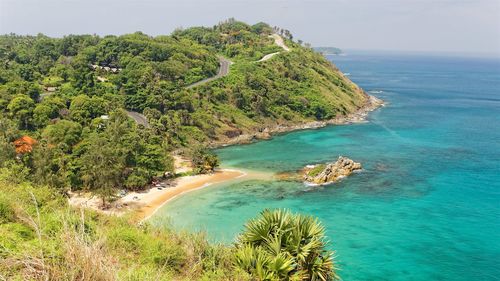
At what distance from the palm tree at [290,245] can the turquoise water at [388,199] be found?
14502mm

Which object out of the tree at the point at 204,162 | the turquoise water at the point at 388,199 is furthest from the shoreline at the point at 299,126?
the tree at the point at 204,162

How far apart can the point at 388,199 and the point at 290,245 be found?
40265 mm

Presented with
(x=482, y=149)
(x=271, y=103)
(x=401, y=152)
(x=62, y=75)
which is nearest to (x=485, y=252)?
(x=401, y=152)

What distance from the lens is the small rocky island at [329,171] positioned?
64812 millimetres

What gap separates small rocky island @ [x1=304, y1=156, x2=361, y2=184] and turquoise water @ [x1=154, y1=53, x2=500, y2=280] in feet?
5.72

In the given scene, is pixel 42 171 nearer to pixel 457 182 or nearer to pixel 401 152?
pixel 457 182

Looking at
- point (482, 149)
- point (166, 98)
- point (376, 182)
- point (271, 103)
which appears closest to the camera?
point (376, 182)

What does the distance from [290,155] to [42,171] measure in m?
47.3

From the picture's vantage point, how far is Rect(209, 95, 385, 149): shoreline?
301 ft

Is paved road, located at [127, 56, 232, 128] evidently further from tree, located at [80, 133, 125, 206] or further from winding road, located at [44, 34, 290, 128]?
tree, located at [80, 133, 125, 206]

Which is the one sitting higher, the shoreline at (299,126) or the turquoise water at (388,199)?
the shoreline at (299,126)

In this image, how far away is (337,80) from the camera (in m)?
144

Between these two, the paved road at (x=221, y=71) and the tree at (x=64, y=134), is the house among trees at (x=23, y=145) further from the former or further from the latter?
the paved road at (x=221, y=71)

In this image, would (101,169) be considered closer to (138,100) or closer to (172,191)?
(172,191)
